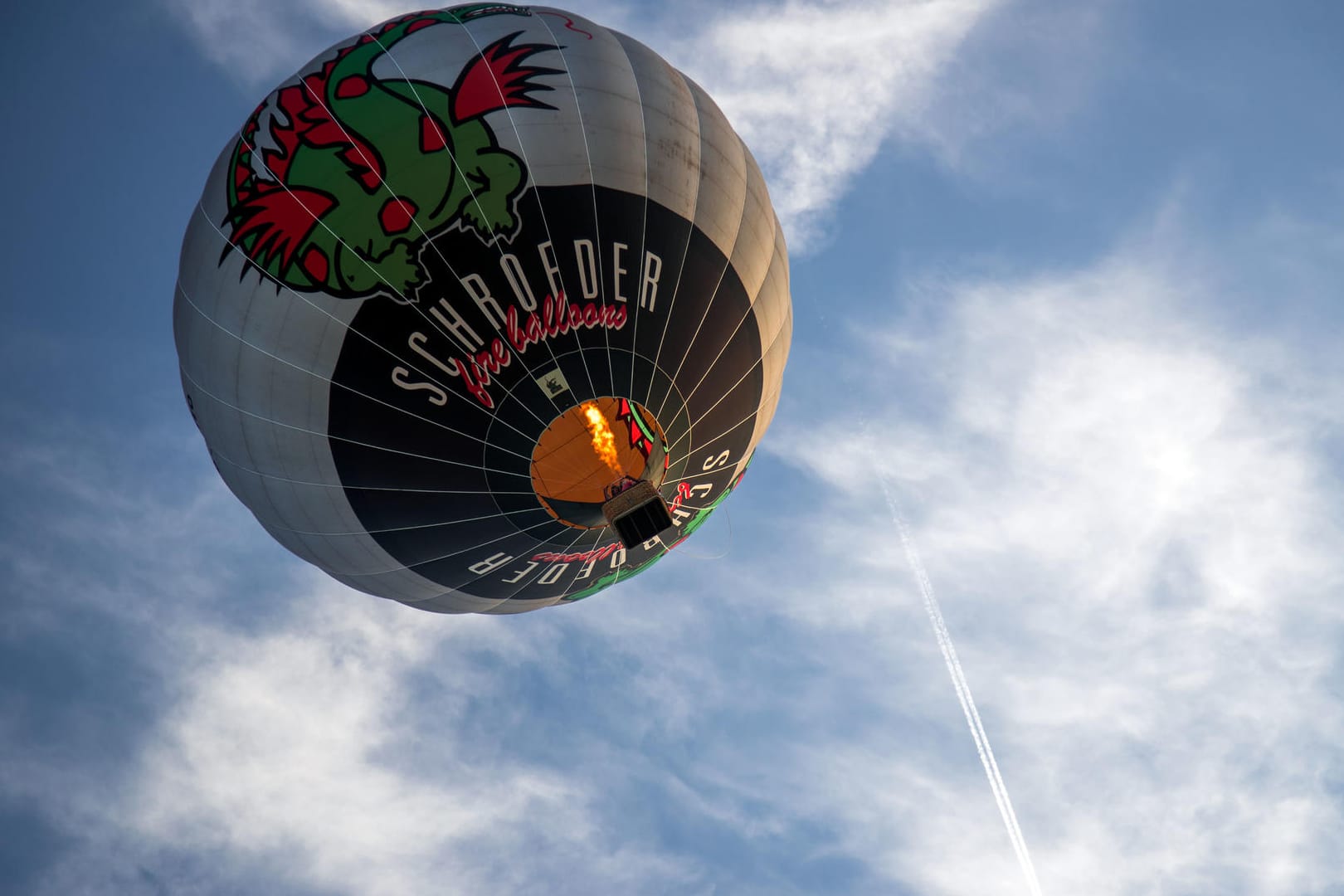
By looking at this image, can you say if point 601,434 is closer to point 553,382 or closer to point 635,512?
point 553,382

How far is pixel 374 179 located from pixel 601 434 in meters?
4.24

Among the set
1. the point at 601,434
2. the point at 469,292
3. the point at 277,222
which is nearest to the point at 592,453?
the point at 601,434

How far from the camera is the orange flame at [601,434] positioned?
1295cm

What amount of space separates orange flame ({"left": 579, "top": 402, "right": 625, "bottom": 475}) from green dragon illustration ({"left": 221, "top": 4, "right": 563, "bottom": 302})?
255 cm

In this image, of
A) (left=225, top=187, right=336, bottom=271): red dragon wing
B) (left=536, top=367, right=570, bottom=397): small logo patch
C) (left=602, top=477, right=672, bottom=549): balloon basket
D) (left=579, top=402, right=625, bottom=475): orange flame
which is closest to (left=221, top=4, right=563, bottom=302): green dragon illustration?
(left=225, top=187, right=336, bottom=271): red dragon wing

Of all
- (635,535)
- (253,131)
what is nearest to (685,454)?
(635,535)

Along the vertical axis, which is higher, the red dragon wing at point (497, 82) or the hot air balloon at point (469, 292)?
the red dragon wing at point (497, 82)

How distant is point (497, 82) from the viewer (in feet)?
41.1

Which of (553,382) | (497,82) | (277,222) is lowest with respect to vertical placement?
(553,382)

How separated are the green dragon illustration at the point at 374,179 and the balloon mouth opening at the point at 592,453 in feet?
8.45

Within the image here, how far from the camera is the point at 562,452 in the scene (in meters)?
13.0

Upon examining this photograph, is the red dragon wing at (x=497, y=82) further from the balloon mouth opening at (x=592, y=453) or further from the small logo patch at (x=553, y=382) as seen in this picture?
the balloon mouth opening at (x=592, y=453)

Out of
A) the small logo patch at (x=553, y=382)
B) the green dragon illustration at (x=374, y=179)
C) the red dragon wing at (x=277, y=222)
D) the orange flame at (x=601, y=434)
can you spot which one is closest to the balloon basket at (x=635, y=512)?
the orange flame at (x=601, y=434)

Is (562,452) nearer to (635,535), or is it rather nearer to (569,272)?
(635,535)
